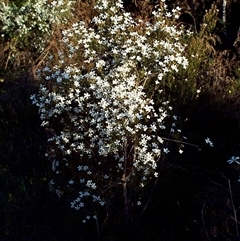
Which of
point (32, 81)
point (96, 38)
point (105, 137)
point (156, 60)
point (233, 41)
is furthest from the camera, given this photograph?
point (233, 41)

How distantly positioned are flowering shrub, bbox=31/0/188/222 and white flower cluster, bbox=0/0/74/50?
1308mm

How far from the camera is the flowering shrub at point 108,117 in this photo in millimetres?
4566

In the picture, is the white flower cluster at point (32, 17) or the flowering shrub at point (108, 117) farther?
the white flower cluster at point (32, 17)

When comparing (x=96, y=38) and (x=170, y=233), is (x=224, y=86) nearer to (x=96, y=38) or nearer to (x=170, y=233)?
(x=96, y=38)

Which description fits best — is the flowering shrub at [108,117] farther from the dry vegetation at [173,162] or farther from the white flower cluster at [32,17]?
the white flower cluster at [32,17]

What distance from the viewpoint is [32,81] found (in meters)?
5.91

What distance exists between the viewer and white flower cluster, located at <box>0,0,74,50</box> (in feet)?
21.8

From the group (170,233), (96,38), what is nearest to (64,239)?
(170,233)

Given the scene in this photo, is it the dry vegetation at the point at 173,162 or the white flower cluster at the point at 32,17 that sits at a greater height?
the white flower cluster at the point at 32,17

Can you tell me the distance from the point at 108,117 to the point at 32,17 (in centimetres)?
257

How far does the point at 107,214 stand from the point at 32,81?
5.99 ft

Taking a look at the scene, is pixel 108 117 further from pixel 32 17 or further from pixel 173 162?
pixel 32 17

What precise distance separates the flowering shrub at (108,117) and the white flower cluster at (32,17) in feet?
4.29

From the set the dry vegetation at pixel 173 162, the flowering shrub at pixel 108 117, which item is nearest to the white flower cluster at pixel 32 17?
the dry vegetation at pixel 173 162
